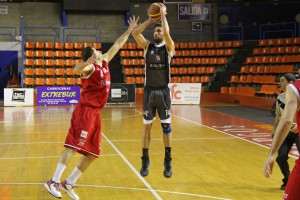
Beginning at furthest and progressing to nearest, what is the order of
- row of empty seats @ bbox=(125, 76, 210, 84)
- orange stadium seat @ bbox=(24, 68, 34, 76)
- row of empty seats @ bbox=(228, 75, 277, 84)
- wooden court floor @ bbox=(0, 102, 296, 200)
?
row of empty seats @ bbox=(125, 76, 210, 84), orange stadium seat @ bbox=(24, 68, 34, 76), row of empty seats @ bbox=(228, 75, 277, 84), wooden court floor @ bbox=(0, 102, 296, 200)

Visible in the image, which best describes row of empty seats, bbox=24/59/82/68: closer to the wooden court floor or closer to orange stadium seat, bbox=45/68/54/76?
orange stadium seat, bbox=45/68/54/76

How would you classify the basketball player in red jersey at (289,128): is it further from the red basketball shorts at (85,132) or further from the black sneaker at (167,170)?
the black sneaker at (167,170)

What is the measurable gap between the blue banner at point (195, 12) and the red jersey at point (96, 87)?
2109 cm

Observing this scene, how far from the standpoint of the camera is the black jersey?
273 inches

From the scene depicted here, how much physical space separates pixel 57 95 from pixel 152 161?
13566mm

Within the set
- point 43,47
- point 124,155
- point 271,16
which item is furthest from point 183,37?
point 124,155

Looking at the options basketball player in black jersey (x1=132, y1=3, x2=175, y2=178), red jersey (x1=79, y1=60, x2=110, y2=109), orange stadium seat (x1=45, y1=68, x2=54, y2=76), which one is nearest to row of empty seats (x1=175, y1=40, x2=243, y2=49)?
orange stadium seat (x1=45, y1=68, x2=54, y2=76)

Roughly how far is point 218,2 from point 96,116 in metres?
23.9

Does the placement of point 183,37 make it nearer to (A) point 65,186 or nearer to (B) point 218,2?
(B) point 218,2

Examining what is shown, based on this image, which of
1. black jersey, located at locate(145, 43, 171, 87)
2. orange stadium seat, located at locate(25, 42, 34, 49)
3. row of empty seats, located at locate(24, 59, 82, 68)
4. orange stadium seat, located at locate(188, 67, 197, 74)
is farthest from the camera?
orange stadium seat, located at locate(188, 67, 197, 74)

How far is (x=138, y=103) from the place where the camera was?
23219 mm

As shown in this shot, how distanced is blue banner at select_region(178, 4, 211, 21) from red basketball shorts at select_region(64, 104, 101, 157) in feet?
69.7

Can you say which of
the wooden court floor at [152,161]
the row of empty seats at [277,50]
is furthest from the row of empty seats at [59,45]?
the wooden court floor at [152,161]

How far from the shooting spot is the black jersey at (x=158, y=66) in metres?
6.93
